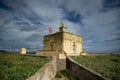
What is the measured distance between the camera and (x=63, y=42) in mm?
20891

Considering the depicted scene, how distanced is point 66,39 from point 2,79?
1747 cm

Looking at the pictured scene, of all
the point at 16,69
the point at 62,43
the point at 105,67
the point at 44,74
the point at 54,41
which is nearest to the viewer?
the point at 44,74

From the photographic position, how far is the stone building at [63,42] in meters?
21.1

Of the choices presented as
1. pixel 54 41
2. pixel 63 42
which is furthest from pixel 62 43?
pixel 54 41

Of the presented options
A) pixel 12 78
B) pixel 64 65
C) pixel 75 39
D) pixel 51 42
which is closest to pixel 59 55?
pixel 64 65

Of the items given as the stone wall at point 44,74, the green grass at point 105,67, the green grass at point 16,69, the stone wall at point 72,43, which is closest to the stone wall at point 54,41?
the stone wall at point 72,43

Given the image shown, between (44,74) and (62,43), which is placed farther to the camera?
(62,43)

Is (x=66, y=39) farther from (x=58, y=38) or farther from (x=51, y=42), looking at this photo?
(x=51, y=42)

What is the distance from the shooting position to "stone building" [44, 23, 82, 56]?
21123 mm

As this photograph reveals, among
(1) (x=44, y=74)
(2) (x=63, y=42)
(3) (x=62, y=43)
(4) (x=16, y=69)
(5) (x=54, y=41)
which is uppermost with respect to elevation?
(5) (x=54, y=41)

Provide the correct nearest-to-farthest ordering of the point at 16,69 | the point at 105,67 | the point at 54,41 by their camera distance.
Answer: the point at 16,69, the point at 105,67, the point at 54,41

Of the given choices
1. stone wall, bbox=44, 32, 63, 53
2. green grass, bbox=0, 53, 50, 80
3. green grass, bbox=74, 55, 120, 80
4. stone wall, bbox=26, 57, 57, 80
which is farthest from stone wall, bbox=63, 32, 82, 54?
stone wall, bbox=26, 57, 57, 80

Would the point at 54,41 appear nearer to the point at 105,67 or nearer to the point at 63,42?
the point at 63,42

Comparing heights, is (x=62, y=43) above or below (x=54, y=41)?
below
